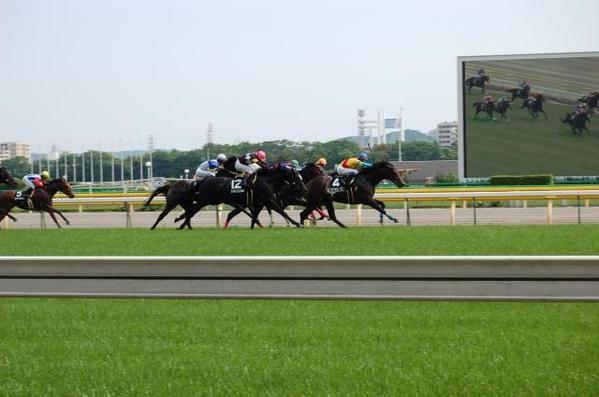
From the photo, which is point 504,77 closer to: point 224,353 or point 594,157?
→ point 594,157

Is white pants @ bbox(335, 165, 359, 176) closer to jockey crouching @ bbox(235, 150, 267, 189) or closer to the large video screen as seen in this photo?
jockey crouching @ bbox(235, 150, 267, 189)

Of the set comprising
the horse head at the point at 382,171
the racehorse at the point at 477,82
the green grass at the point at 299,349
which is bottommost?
the green grass at the point at 299,349

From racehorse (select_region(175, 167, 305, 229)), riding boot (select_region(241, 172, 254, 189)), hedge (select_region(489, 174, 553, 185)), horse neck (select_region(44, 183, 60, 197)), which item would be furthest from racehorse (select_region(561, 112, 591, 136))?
riding boot (select_region(241, 172, 254, 189))

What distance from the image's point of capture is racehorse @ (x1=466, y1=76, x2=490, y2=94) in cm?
4797

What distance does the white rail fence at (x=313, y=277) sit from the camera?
5.72 meters

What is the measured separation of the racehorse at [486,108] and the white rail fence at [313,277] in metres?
42.8

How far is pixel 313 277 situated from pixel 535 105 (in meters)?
44.1

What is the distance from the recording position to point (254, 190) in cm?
2106

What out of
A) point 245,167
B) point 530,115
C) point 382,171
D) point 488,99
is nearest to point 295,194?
point 245,167

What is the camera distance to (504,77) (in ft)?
159

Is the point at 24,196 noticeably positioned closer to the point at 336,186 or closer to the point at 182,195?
the point at 182,195

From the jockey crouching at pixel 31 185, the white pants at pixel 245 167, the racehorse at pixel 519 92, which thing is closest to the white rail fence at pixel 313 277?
the white pants at pixel 245 167

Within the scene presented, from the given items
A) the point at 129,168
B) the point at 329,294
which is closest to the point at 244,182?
the point at 329,294

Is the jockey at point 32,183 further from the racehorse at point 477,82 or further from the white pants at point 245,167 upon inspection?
the racehorse at point 477,82
